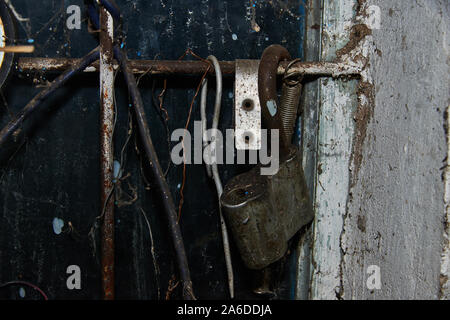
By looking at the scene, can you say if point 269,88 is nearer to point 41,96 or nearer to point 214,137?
point 214,137

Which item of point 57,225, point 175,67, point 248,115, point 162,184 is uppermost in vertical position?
point 175,67

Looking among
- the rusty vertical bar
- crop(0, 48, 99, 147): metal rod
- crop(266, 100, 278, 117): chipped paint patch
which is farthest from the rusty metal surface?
crop(0, 48, 99, 147): metal rod

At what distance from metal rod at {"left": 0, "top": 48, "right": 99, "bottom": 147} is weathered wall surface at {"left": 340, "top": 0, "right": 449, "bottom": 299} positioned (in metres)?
0.63

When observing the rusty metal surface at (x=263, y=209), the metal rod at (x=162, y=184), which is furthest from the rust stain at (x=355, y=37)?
the metal rod at (x=162, y=184)

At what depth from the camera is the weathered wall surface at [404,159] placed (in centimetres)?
65

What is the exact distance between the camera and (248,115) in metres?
0.81

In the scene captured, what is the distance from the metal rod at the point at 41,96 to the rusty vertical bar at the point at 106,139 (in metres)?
0.03

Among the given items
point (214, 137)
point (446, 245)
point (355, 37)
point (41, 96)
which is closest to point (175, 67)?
point (214, 137)

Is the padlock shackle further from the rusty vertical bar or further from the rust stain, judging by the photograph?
the rusty vertical bar

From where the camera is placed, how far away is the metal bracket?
81 centimetres

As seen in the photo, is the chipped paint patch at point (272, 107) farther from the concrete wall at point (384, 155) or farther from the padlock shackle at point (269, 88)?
the concrete wall at point (384, 155)

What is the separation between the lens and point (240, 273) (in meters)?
1.00

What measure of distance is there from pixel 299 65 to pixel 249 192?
31 cm

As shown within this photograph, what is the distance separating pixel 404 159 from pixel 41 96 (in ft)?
2.46
